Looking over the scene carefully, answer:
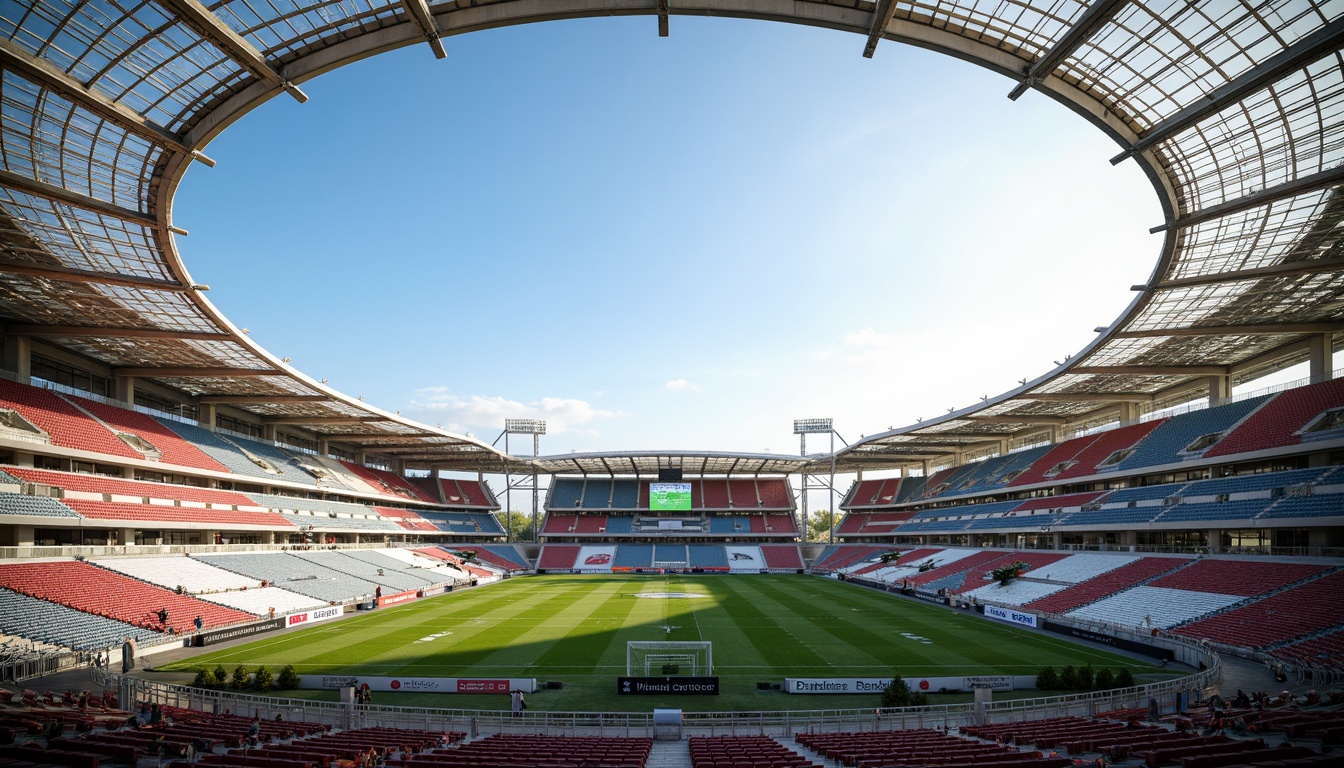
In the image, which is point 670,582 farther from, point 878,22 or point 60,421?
point 878,22

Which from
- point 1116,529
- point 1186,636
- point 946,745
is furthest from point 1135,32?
point 1116,529

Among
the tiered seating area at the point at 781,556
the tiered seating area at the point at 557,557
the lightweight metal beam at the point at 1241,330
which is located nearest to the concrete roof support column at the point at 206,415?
the tiered seating area at the point at 557,557

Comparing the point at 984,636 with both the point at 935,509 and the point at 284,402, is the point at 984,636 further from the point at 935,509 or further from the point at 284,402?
the point at 284,402

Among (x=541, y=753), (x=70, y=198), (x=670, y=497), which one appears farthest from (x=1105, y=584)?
(x=670, y=497)

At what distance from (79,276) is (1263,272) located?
1972 inches

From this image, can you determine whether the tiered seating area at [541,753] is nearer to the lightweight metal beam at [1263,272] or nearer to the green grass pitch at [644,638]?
the green grass pitch at [644,638]

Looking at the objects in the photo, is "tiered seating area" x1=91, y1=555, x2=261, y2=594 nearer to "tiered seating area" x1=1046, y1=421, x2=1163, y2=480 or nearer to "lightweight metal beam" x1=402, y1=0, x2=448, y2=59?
"lightweight metal beam" x1=402, y1=0, x2=448, y2=59

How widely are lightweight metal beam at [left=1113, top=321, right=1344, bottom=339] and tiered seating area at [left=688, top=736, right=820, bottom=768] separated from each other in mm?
31967

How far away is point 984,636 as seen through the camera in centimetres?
3631

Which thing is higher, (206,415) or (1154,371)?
(1154,371)

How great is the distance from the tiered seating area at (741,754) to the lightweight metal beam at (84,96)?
74.8ft

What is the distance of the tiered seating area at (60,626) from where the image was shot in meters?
27.3

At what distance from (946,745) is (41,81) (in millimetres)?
28637

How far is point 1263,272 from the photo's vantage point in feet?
96.6
